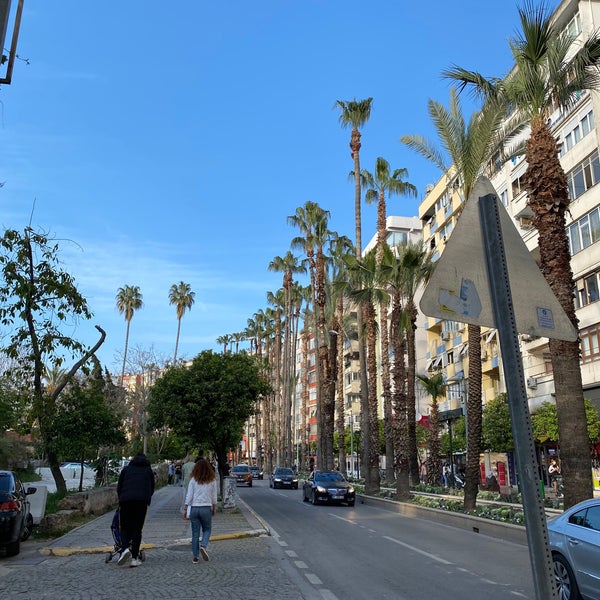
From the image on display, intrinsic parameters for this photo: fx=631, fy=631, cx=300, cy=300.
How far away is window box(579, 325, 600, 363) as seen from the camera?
1174 inches

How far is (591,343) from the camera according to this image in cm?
3042

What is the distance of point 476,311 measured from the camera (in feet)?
10.6

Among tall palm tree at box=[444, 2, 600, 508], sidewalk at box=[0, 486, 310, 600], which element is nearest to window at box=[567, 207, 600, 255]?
tall palm tree at box=[444, 2, 600, 508]

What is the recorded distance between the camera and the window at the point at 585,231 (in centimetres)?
2981

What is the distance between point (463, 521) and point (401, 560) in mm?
7234

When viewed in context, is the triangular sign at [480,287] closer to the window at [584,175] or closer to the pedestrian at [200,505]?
the pedestrian at [200,505]

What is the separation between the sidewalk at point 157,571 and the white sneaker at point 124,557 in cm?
15

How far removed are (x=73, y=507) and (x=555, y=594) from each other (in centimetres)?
1697

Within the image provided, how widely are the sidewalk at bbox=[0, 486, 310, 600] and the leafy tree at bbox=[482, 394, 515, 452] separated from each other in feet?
76.7

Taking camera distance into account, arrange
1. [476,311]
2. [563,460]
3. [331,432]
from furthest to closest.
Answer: [331,432], [563,460], [476,311]

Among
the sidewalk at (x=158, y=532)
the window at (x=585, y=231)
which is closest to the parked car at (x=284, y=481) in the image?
the sidewalk at (x=158, y=532)

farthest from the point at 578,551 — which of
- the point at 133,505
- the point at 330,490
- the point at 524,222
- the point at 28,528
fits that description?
the point at 524,222

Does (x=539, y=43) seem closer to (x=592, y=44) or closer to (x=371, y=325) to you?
(x=592, y=44)

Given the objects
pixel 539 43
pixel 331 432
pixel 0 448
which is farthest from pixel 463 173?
pixel 0 448
